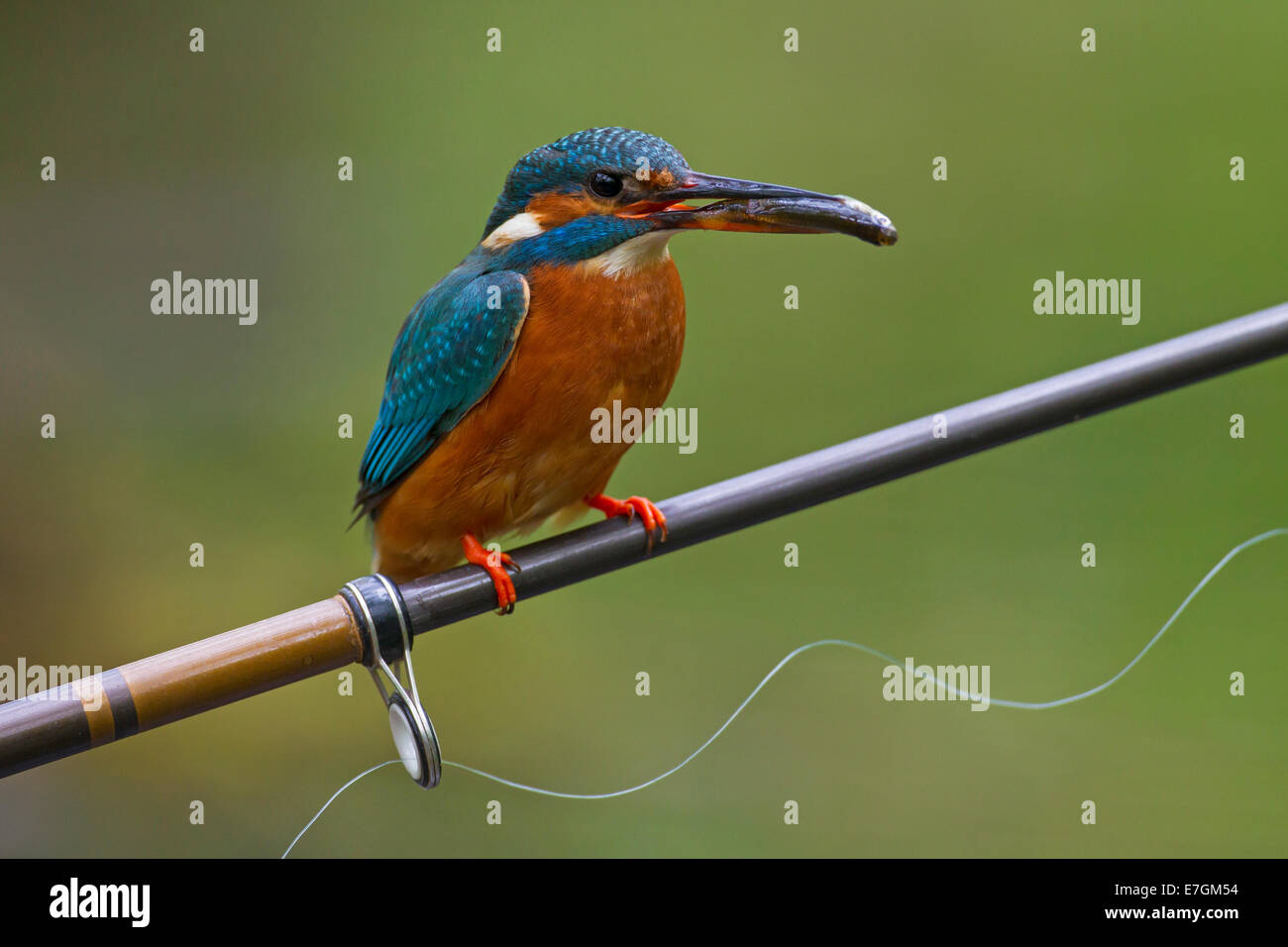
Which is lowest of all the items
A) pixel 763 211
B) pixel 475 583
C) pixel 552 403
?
pixel 475 583

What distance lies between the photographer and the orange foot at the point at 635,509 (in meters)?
1.13

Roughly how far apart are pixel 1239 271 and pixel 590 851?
183 centimetres

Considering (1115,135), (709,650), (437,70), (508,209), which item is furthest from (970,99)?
(508,209)

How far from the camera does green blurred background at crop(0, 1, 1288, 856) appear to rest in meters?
2.30

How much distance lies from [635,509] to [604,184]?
324 mm

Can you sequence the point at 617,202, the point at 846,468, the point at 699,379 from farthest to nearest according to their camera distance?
the point at 699,379, the point at 617,202, the point at 846,468

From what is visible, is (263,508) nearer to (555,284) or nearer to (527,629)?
(527,629)

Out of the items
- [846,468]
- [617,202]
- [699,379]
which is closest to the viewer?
[846,468]

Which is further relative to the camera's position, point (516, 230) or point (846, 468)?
point (516, 230)

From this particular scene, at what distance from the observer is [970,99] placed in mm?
2809

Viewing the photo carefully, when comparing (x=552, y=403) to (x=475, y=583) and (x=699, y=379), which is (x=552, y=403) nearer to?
(x=475, y=583)

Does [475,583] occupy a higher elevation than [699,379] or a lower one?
lower

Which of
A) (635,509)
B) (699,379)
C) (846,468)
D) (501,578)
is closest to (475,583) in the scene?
(501,578)

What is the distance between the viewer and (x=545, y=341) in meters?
1.25
